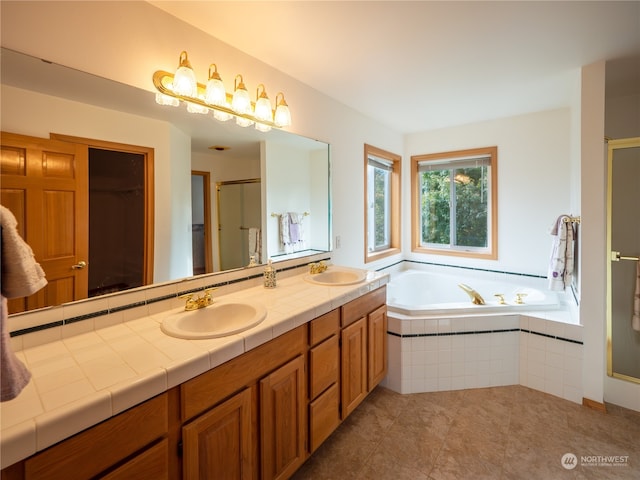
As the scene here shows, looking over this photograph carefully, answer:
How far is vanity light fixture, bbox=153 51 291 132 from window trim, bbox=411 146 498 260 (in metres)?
2.20

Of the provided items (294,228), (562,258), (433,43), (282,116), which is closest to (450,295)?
(562,258)

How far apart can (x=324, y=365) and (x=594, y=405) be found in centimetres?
193

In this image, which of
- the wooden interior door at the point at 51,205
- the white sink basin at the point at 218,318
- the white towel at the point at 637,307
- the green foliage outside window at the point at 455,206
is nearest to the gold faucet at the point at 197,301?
the white sink basin at the point at 218,318

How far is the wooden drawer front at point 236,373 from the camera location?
0.96m

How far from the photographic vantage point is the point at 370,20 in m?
1.50

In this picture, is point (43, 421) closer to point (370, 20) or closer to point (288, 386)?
point (288, 386)

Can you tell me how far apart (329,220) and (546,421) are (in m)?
1.99

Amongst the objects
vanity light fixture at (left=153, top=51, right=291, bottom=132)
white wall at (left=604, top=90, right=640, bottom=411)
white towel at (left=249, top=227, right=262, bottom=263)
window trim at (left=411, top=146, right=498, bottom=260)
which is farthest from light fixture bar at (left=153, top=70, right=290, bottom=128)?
white wall at (left=604, top=90, right=640, bottom=411)

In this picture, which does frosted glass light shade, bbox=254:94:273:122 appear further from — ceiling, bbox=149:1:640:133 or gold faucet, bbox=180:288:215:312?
gold faucet, bbox=180:288:215:312

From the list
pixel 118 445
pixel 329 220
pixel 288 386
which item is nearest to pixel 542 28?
pixel 329 220

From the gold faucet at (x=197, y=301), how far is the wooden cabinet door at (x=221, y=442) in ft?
1.60

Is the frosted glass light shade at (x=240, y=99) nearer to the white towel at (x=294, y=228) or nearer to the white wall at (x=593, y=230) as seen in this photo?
the white towel at (x=294, y=228)

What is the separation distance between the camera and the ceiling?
4.68 feet

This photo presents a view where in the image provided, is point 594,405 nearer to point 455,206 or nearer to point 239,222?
point 455,206
